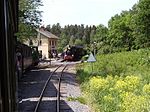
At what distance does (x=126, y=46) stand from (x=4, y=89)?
247 ft

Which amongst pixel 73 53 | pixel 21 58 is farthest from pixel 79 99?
pixel 73 53

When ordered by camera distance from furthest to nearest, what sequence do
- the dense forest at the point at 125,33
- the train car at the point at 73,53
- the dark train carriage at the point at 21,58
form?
1. the train car at the point at 73,53
2. the dense forest at the point at 125,33
3. the dark train carriage at the point at 21,58

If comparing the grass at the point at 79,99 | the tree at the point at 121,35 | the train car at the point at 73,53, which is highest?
the tree at the point at 121,35

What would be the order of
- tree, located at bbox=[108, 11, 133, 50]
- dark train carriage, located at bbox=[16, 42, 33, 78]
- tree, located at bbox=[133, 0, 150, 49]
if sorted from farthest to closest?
tree, located at bbox=[108, 11, 133, 50] < tree, located at bbox=[133, 0, 150, 49] < dark train carriage, located at bbox=[16, 42, 33, 78]

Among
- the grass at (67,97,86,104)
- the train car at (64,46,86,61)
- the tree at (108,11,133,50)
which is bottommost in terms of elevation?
the grass at (67,97,86,104)

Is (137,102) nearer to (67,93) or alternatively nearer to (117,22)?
(67,93)

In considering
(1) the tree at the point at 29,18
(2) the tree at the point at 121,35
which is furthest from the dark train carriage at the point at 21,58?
(2) the tree at the point at 121,35

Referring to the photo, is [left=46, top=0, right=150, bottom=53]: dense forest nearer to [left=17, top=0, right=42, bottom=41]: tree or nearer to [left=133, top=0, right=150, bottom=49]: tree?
[left=133, top=0, right=150, bottom=49]: tree

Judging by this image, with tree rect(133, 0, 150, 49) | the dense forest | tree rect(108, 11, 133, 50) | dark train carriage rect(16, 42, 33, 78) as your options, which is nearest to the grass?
dark train carriage rect(16, 42, 33, 78)

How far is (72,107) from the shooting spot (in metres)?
16.0

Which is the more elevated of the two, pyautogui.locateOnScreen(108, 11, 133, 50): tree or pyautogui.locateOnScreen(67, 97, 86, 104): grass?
pyautogui.locateOnScreen(108, 11, 133, 50): tree

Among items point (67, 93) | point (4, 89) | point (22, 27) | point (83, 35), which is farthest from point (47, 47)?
point (4, 89)

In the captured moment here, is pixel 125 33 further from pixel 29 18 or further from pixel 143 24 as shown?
pixel 29 18

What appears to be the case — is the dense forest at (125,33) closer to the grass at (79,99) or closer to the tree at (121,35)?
the tree at (121,35)
